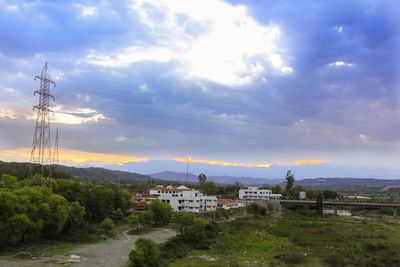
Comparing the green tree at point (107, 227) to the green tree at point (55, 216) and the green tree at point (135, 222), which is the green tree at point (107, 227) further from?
the green tree at point (55, 216)

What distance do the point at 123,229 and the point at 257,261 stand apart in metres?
30.3

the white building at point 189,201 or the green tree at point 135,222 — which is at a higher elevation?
the white building at point 189,201

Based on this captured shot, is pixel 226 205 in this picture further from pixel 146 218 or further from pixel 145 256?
pixel 145 256

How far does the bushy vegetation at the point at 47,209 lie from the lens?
156 ft

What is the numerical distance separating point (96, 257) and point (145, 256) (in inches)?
343

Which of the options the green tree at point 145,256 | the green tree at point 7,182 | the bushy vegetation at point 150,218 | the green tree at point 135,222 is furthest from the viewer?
the bushy vegetation at point 150,218

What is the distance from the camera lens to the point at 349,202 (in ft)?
353

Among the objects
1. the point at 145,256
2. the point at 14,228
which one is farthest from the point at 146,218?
the point at 145,256

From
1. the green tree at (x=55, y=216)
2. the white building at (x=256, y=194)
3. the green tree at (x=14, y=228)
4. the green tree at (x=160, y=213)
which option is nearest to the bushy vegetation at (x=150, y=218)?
the green tree at (x=160, y=213)

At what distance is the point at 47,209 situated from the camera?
5312cm

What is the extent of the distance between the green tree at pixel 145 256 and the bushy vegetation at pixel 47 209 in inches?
553

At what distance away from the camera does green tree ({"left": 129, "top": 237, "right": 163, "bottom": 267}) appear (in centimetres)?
4116

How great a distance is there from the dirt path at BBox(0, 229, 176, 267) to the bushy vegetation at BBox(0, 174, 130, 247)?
16.1ft

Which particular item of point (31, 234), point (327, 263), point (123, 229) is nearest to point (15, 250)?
point (31, 234)
